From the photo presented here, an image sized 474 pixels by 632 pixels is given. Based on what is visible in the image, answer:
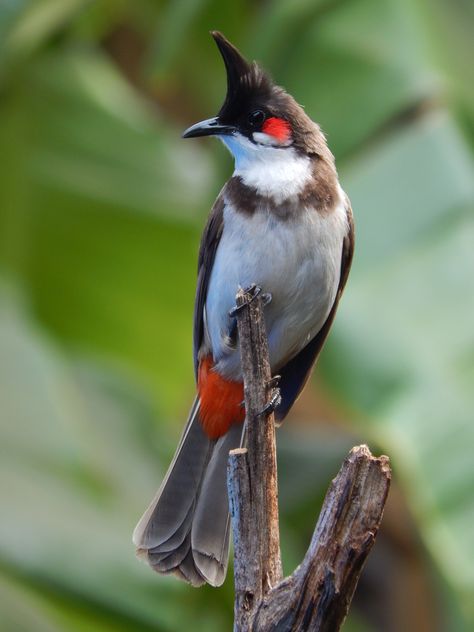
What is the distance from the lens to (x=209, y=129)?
3.18 m

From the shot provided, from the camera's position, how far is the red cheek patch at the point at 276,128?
320 centimetres

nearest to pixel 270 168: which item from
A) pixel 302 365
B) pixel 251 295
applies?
pixel 251 295

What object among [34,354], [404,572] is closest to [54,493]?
[34,354]

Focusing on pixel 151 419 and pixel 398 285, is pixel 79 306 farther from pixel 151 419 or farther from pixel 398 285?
pixel 398 285

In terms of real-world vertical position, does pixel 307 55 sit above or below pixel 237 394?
above

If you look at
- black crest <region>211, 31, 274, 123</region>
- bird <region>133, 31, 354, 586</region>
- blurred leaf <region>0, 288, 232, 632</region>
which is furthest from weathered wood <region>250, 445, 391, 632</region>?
blurred leaf <region>0, 288, 232, 632</region>

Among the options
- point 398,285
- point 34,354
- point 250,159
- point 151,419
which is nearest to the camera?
point 250,159

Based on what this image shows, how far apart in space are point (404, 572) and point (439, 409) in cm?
279

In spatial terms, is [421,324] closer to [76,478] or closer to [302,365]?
[302,365]

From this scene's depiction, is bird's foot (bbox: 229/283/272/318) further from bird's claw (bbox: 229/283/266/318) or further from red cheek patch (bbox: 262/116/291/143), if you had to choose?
red cheek patch (bbox: 262/116/291/143)

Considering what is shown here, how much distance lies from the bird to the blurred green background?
489 mm

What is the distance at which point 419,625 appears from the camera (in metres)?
6.26

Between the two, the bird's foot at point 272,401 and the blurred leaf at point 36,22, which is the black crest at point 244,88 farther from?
the blurred leaf at point 36,22

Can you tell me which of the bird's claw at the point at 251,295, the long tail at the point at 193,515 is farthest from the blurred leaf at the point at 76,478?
the bird's claw at the point at 251,295
